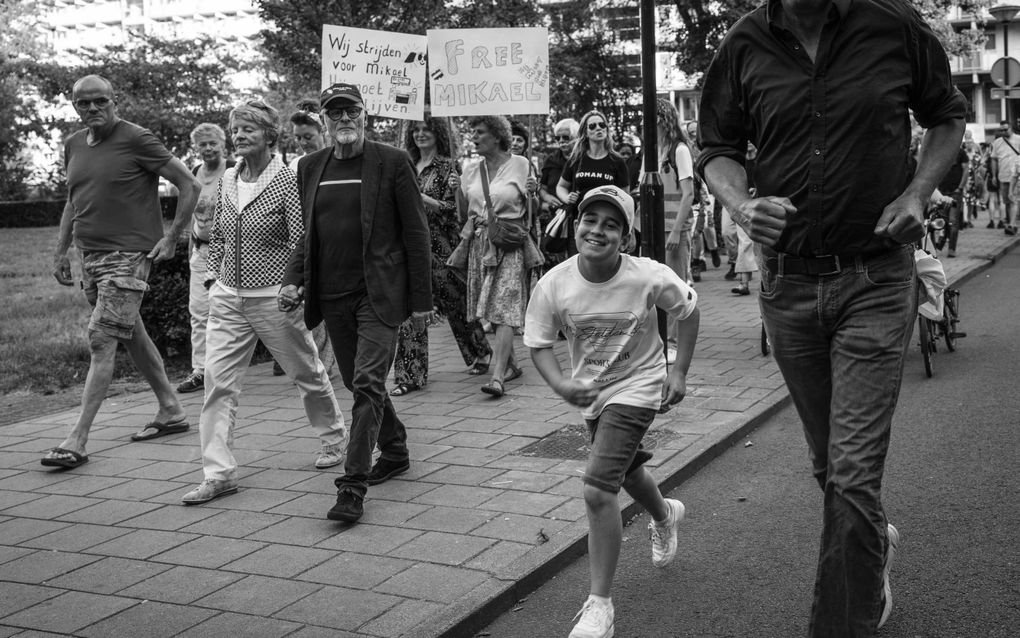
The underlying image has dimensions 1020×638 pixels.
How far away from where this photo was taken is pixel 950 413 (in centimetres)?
748

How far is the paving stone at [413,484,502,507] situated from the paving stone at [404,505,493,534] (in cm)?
9

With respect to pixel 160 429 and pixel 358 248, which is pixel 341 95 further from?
pixel 160 429

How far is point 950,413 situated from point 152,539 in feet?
16.2

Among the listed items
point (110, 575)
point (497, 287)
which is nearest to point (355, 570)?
point (110, 575)

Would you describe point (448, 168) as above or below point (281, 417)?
above

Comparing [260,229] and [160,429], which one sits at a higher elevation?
[260,229]

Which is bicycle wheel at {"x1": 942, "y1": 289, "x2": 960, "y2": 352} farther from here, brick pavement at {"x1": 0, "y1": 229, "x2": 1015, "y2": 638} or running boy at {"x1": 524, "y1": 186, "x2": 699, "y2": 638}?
running boy at {"x1": 524, "y1": 186, "x2": 699, "y2": 638}

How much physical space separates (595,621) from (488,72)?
257 inches

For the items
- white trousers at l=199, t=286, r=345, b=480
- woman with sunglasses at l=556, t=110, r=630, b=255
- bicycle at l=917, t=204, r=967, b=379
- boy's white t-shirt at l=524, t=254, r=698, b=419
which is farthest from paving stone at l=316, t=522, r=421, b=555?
woman with sunglasses at l=556, t=110, r=630, b=255

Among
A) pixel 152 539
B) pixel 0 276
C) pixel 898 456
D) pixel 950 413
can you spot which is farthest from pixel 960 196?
pixel 152 539

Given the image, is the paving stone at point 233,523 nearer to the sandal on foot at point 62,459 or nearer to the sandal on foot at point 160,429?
the sandal on foot at point 62,459

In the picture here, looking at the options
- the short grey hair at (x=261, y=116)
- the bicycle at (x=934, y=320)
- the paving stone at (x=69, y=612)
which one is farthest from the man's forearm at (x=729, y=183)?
the bicycle at (x=934, y=320)

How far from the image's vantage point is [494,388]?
27.3ft

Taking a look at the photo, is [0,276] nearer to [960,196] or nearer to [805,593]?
[960,196]
